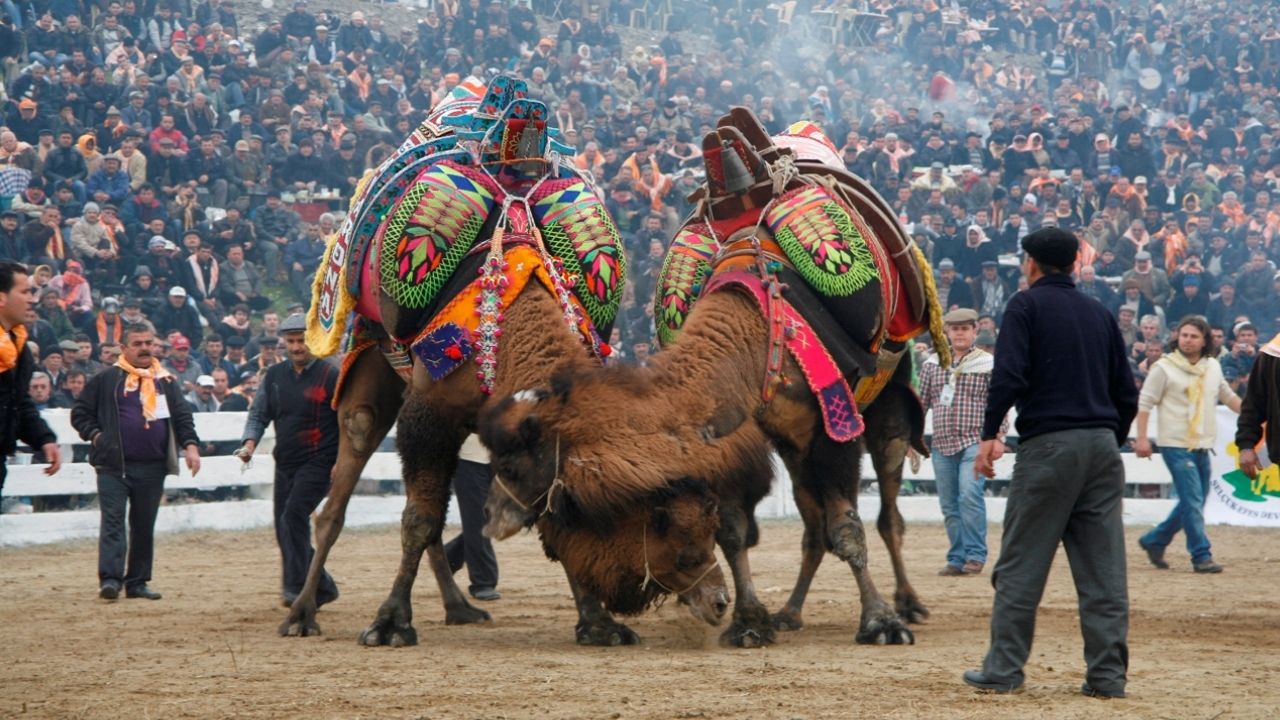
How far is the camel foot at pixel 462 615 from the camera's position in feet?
28.9

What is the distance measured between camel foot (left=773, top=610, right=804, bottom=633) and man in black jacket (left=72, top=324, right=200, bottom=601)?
468 centimetres

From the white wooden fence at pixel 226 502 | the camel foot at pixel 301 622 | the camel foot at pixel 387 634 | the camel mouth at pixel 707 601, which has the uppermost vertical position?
the camel mouth at pixel 707 601

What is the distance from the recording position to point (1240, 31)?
115ft

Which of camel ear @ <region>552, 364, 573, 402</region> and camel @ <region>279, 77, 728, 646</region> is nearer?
camel @ <region>279, 77, 728, 646</region>

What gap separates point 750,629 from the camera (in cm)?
752

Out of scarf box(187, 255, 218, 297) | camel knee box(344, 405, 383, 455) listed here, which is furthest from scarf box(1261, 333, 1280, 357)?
scarf box(187, 255, 218, 297)

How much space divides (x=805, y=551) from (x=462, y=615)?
2.09m

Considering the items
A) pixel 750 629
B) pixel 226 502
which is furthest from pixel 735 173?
pixel 226 502

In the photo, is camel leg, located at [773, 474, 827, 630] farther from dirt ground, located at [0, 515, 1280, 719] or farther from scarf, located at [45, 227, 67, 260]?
scarf, located at [45, 227, 67, 260]

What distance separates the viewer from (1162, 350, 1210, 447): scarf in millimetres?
12438

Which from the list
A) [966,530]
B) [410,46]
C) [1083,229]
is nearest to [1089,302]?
[966,530]

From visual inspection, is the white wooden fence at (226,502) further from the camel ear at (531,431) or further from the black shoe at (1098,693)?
the camel ear at (531,431)

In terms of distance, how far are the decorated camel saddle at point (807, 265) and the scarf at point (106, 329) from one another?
9879 millimetres

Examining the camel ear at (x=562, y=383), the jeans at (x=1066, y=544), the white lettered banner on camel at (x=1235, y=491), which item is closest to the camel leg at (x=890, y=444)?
the jeans at (x=1066, y=544)
